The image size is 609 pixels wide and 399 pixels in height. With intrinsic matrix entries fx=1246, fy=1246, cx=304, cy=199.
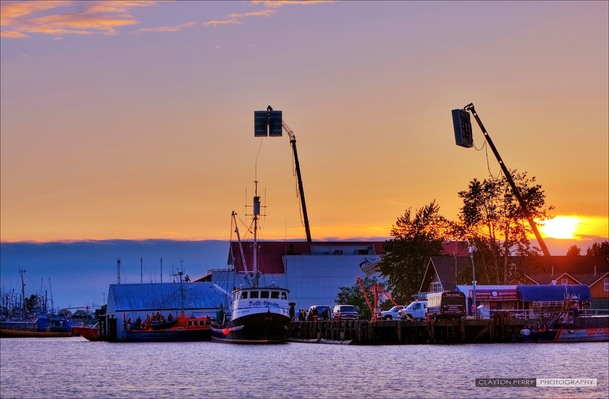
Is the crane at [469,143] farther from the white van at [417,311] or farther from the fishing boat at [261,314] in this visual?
the fishing boat at [261,314]

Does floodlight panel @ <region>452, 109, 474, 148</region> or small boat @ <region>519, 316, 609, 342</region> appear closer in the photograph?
small boat @ <region>519, 316, 609, 342</region>

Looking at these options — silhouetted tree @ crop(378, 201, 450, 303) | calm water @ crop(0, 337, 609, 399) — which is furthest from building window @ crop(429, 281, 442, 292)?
calm water @ crop(0, 337, 609, 399)

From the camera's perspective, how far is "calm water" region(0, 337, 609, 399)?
68.8 m

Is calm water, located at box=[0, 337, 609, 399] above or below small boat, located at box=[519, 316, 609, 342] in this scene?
below

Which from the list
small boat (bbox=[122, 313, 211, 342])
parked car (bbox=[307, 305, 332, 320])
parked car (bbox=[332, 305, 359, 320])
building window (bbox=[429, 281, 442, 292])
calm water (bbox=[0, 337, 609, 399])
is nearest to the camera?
calm water (bbox=[0, 337, 609, 399])

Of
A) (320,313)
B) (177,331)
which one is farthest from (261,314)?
(177,331)

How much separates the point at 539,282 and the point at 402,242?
18.8 meters

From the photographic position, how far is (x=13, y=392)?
73.8 m

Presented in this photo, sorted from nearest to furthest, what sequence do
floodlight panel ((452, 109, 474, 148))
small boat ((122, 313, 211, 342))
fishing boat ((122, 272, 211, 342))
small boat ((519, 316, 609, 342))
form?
small boat ((519, 316, 609, 342)), floodlight panel ((452, 109, 474, 148)), small boat ((122, 313, 211, 342)), fishing boat ((122, 272, 211, 342))

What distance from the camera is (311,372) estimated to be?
268 ft

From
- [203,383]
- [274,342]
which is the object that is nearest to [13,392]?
[203,383]

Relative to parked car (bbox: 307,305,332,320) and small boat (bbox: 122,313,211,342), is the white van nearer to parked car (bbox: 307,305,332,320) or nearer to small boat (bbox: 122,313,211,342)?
parked car (bbox: 307,305,332,320)

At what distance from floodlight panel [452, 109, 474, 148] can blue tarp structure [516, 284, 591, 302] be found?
19704 mm

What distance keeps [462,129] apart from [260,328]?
3546 centimetres
